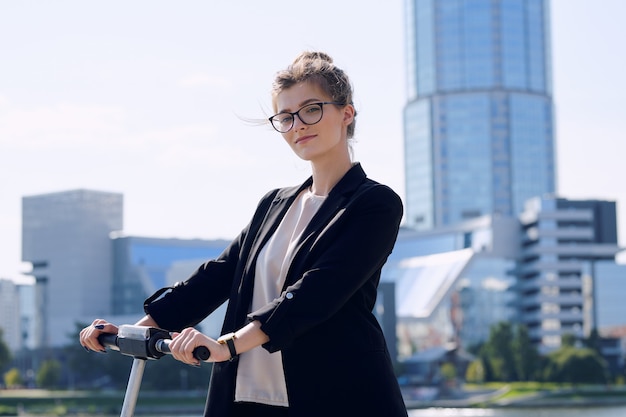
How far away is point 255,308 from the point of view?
2.76m

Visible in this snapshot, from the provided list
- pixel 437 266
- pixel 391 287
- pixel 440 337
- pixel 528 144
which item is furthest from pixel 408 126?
pixel 391 287

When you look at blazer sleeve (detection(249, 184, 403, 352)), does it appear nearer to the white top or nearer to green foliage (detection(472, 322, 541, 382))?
the white top

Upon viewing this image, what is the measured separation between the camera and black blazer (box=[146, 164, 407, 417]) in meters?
2.52

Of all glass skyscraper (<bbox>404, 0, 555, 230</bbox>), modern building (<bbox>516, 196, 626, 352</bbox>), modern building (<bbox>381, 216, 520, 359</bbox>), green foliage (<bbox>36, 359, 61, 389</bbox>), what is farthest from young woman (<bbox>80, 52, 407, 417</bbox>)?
glass skyscraper (<bbox>404, 0, 555, 230</bbox>)

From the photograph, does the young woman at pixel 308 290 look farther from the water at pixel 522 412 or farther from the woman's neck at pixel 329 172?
the water at pixel 522 412

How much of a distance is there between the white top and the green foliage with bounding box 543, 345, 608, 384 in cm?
6729

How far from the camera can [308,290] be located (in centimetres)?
252

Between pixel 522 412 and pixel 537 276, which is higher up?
pixel 537 276

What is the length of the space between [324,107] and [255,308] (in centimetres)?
49

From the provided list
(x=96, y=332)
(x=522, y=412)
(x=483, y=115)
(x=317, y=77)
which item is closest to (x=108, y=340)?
(x=96, y=332)

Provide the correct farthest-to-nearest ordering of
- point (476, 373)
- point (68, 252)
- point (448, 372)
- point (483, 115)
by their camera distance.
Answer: point (483, 115) < point (68, 252) < point (448, 372) < point (476, 373)

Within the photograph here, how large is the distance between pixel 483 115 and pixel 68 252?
220 feet

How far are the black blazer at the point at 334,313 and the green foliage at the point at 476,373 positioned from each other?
228 ft

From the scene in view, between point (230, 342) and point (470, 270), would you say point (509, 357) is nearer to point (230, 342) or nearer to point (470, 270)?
point (470, 270)
